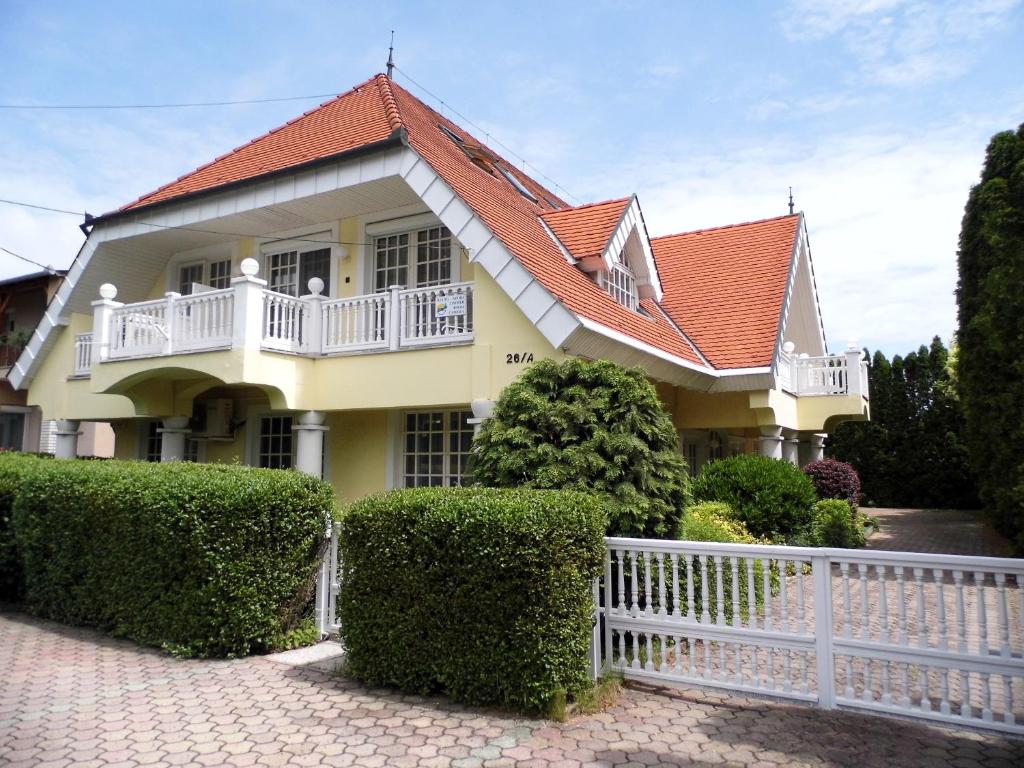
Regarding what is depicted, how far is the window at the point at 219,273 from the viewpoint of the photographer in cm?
1437

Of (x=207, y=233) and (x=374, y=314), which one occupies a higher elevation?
(x=207, y=233)

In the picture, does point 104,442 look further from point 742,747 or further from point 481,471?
point 742,747

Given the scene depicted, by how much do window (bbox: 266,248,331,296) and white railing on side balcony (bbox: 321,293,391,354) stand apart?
1614 mm

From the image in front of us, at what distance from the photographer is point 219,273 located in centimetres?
1451

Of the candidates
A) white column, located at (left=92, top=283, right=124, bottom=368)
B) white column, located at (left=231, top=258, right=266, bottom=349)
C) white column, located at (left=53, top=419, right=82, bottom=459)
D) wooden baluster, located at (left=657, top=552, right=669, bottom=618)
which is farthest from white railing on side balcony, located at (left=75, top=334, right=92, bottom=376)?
wooden baluster, located at (left=657, top=552, right=669, bottom=618)

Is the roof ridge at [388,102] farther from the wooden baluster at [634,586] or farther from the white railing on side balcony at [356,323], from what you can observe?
the wooden baluster at [634,586]

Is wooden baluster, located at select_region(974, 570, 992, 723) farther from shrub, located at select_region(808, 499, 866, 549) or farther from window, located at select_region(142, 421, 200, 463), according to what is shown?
window, located at select_region(142, 421, 200, 463)

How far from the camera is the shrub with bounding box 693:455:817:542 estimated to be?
38.6 ft

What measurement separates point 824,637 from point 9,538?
29.9ft

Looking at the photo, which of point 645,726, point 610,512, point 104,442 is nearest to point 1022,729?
point 645,726

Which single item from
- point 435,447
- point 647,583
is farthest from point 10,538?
point 647,583

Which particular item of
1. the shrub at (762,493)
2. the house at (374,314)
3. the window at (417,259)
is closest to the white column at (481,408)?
the house at (374,314)

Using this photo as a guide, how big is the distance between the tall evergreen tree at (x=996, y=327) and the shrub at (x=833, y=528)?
254 centimetres

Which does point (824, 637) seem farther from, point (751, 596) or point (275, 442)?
point (275, 442)
